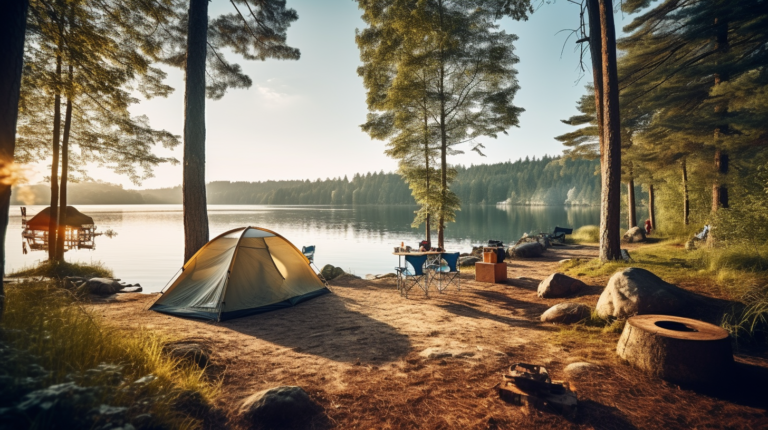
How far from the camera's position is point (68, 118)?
11438 mm

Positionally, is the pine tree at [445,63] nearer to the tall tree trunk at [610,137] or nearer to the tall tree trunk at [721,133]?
the tall tree trunk at [610,137]

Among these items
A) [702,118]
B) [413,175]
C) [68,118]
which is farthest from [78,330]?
[702,118]

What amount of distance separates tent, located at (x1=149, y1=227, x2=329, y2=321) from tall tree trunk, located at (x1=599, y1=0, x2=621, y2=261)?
8280mm

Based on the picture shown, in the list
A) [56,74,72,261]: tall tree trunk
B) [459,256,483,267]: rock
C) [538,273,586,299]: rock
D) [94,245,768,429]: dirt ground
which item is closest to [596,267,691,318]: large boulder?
[94,245,768,429]: dirt ground

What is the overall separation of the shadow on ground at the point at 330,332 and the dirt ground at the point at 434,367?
0.07ft

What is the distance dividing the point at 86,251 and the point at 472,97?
994 inches

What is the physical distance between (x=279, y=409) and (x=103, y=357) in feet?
5.75

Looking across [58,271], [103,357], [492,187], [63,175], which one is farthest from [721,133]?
[492,187]

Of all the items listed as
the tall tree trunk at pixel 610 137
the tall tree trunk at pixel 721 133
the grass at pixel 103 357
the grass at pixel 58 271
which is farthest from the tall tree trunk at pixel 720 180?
the grass at pixel 58 271

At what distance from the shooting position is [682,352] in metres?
3.41

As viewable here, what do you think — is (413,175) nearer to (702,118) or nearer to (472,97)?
(472,97)

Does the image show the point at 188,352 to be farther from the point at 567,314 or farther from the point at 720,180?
the point at 720,180

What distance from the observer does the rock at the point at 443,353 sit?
428cm

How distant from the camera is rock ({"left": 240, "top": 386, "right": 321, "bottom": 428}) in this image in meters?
2.90
